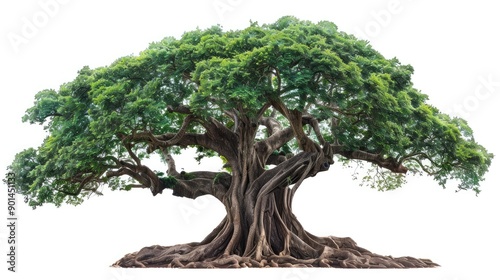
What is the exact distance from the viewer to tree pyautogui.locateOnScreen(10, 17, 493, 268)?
1606 cm

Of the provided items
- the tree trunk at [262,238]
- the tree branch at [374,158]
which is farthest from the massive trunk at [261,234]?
the tree branch at [374,158]

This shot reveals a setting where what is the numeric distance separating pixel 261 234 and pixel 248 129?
8.87ft

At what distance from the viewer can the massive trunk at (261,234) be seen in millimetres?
18250

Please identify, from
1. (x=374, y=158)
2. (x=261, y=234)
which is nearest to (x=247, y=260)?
(x=261, y=234)

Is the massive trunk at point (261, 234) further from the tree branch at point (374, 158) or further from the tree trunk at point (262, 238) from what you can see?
the tree branch at point (374, 158)

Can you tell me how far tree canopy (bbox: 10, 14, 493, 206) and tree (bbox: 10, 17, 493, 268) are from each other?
0.10ft

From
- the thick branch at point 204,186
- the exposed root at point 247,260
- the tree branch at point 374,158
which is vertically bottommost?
the exposed root at point 247,260

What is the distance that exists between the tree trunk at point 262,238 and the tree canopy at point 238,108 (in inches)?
23.0

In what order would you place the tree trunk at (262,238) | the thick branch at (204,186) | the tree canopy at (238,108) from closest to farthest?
the tree canopy at (238,108) < the tree trunk at (262,238) < the thick branch at (204,186)

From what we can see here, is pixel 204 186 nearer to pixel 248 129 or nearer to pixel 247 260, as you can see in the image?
pixel 248 129

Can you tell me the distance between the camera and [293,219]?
20094 mm

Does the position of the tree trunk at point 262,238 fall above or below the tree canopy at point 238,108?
below

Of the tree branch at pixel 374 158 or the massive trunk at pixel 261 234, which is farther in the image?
the tree branch at pixel 374 158

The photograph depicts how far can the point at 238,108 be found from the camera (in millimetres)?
17344
